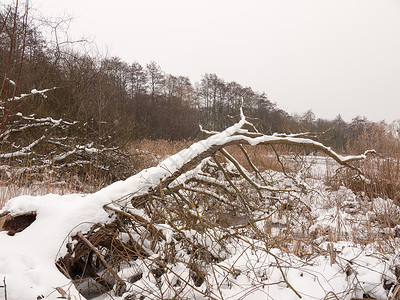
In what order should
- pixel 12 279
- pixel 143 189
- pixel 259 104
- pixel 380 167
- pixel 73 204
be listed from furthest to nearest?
pixel 259 104
pixel 380 167
pixel 143 189
pixel 73 204
pixel 12 279

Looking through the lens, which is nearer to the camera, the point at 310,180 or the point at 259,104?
the point at 310,180

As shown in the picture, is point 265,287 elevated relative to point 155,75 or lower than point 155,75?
lower

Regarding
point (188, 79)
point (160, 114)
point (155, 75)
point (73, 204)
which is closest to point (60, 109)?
point (73, 204)

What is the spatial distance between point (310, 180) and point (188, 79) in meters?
34.4

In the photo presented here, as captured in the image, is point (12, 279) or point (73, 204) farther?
point (73, 204)

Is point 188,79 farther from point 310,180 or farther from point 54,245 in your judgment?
point 54,245

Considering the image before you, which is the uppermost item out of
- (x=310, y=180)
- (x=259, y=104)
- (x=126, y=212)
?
(x=259, y=104)

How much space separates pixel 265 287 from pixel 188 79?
39709 millimetres

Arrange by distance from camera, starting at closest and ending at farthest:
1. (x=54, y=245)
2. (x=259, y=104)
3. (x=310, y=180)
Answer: (x=54, y=245), (x=310, y=180), (x=259, y=104)

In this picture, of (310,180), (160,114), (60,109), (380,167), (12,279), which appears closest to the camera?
(12,279)

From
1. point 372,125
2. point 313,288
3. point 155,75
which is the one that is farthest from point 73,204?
point 155,75

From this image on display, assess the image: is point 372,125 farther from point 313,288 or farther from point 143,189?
point 143,189

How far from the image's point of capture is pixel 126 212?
7.11ft

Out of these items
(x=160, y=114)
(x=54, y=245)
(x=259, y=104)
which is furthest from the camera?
(x=259, y=104)
